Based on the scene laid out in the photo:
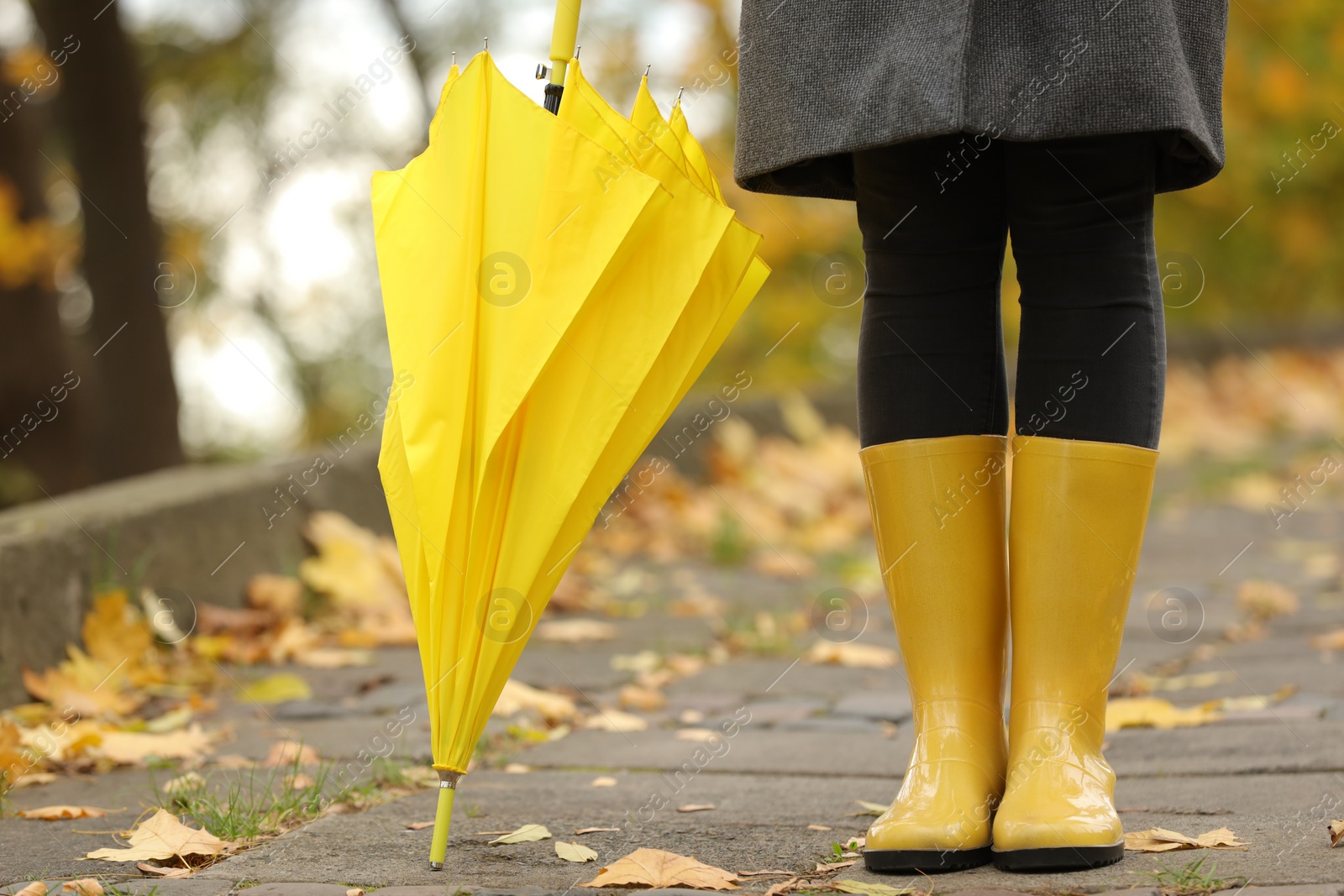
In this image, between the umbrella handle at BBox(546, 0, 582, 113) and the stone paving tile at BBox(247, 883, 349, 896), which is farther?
the umbrella handle at BBox(546, 0, 582, 113)

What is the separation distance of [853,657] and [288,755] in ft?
3.85

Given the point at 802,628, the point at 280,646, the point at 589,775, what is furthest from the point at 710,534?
the point at 589,775

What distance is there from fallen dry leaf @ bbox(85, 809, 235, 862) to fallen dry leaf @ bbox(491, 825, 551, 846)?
0.94 feet

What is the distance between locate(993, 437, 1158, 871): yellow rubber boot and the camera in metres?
1.35

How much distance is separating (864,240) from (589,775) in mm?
811

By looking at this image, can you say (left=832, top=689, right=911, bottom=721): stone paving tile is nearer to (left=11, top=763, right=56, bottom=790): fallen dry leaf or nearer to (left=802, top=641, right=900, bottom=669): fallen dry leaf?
(left=802, top=641, right=900, bottom=669): fallen dry leaf

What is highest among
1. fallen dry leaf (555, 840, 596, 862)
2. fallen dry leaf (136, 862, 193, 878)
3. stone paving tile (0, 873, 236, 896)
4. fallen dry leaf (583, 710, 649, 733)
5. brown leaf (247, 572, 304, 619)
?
brown leaf (247, 572, 304, 619)

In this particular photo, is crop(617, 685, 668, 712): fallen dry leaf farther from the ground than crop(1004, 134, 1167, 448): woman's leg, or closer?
closer

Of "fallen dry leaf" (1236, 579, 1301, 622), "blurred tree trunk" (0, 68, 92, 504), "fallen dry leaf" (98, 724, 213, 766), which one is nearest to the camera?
"fallen dry leaf" (98, 724, 213, 766)

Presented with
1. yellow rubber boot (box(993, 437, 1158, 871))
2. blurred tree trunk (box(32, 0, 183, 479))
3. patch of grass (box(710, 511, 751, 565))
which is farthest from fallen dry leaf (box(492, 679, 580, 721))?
blurred tree trunk (box(32, 0, 183, 479))

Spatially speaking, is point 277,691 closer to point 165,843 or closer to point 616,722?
point 616,722

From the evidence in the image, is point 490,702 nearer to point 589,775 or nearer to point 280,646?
point 589,775

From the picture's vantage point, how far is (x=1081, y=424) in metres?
Answer: 1.37

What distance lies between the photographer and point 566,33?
132 centimetres
